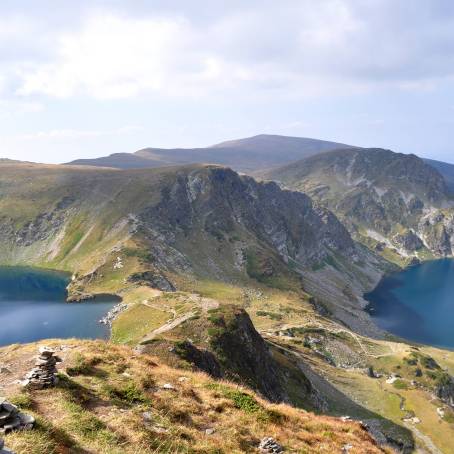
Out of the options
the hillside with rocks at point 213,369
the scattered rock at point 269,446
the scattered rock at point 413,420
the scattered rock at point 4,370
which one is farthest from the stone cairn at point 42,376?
the scattered rock at point 413,420

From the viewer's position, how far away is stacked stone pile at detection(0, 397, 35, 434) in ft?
51.0

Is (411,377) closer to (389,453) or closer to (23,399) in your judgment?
Result: (389,453)

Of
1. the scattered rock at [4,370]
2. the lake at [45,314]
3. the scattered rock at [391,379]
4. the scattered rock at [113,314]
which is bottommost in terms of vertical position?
the scattered rock at [391,379]

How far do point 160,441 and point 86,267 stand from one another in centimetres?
18307

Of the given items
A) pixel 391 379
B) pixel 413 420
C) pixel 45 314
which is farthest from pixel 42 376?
pixel 45 314

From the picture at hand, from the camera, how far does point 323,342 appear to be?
152 m

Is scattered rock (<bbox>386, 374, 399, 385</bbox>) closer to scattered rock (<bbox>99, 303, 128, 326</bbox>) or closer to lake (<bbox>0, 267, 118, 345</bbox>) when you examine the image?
scattered rock (<bbox>99, 303, 128, 326</bbox>)

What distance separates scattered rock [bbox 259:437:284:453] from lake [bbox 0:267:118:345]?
10307cm

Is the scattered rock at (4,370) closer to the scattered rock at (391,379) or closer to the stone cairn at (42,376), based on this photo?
the stone cairn at (42,376)

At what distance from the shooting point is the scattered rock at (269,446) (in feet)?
74.5

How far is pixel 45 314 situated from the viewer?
147m

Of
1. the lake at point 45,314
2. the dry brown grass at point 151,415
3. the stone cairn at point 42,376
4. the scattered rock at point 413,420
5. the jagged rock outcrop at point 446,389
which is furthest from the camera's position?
the jagged rock outcrop at point 446,389

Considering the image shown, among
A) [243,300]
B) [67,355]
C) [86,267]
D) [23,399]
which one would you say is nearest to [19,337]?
[86,267]

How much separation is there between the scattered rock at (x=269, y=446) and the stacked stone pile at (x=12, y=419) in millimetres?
11847
